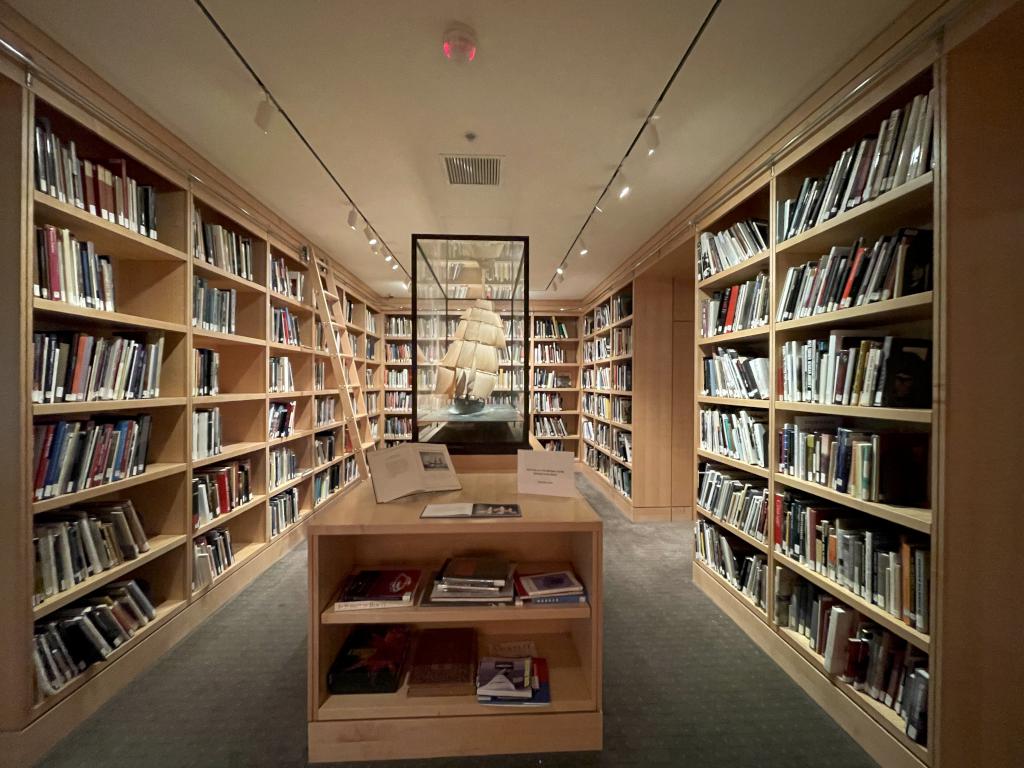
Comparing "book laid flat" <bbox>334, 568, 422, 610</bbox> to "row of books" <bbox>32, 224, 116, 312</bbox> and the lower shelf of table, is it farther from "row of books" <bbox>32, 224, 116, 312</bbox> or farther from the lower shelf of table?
"row of books" <bbox>32, 224, 116, 312</bbox>

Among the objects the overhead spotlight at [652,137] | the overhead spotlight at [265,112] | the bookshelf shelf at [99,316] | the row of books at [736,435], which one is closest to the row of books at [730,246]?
the overhead spotlight at [652,137]

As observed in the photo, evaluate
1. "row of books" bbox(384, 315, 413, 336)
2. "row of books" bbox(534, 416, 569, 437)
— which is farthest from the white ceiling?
"row of books" bbox(534, 416, 569, 437)

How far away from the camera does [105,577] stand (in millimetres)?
1630

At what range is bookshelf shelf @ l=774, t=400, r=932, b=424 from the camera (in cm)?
128

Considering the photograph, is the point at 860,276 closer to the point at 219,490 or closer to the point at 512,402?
the point at 512,402

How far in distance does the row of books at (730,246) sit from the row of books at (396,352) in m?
4.33

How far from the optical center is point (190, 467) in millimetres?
2105

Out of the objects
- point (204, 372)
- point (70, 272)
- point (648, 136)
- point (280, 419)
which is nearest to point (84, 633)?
point (204, 372)

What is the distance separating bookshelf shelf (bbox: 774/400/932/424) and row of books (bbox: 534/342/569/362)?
4274 millimetres

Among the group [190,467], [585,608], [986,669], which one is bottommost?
[986,669]

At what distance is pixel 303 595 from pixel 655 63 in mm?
3243

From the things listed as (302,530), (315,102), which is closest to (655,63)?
(315,102)

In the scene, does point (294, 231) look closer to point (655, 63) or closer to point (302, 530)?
point (302, 530)

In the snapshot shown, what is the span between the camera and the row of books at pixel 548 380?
609 cm
